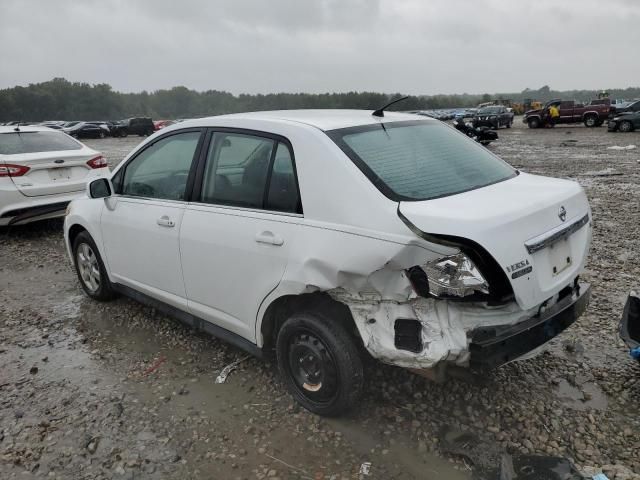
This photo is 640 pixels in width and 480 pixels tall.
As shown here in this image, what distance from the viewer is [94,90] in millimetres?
87250

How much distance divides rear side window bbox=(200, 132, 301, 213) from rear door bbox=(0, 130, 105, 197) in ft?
15.7

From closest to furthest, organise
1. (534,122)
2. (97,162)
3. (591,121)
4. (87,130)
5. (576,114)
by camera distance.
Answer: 1. (97,162)
2. (591,121)
3. (576,114)
4. (534,122)
5. (87,130)

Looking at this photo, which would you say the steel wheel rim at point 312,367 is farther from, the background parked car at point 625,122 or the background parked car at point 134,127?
the background parked car at point 134,127

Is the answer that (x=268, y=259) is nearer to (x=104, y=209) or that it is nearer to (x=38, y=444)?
A: (x=38, y=444)

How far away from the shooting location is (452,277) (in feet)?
7.69

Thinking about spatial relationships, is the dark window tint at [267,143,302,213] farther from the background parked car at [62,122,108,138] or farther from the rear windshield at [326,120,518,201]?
the background parked car at [62,122,108,138]

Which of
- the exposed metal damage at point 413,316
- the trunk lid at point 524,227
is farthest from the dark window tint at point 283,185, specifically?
the trunk lid at point 524,227

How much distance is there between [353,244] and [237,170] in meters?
1.10

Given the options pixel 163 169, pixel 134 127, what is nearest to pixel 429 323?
pixel 163 169

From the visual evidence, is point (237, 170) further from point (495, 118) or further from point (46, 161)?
point (495, 118)

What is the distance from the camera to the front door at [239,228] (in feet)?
9.27

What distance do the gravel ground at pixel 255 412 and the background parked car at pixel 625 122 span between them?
22726 millimetres

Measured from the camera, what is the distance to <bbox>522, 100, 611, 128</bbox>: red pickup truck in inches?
1077

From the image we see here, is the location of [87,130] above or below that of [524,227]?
below
